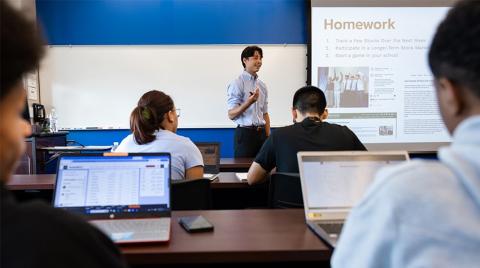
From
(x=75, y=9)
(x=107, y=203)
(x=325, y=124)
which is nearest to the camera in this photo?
(x=107, y=203)

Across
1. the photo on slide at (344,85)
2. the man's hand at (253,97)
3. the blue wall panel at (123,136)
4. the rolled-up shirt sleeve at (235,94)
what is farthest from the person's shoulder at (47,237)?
the blue wall panel at (123,136)

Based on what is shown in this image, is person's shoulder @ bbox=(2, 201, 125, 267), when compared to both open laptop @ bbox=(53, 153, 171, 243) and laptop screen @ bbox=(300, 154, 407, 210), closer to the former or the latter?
open laptop @ bbox=(53, 153, 171, 243)

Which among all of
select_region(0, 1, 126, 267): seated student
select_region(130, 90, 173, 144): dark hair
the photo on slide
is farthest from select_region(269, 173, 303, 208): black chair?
the photo on slide

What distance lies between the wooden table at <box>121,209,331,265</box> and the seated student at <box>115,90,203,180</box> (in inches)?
25.4

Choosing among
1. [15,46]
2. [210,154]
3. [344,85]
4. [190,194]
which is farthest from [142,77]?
[15,46]

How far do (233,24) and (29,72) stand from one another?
4.77 m

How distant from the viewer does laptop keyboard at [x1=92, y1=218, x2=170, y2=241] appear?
121 centimetres

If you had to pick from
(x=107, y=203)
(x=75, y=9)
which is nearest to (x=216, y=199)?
(x=107, y=203)

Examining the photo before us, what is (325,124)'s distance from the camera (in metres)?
2.21

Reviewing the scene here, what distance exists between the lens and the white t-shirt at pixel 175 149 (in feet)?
6.56

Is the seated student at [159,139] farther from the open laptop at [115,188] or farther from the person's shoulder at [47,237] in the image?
the person's shoulder at [47,237]

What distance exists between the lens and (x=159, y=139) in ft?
6.66

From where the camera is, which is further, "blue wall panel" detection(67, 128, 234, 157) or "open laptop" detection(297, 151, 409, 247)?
"blue wall panel" detection(67, 128, 234, 157)

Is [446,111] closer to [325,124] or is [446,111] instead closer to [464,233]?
[464,233]
